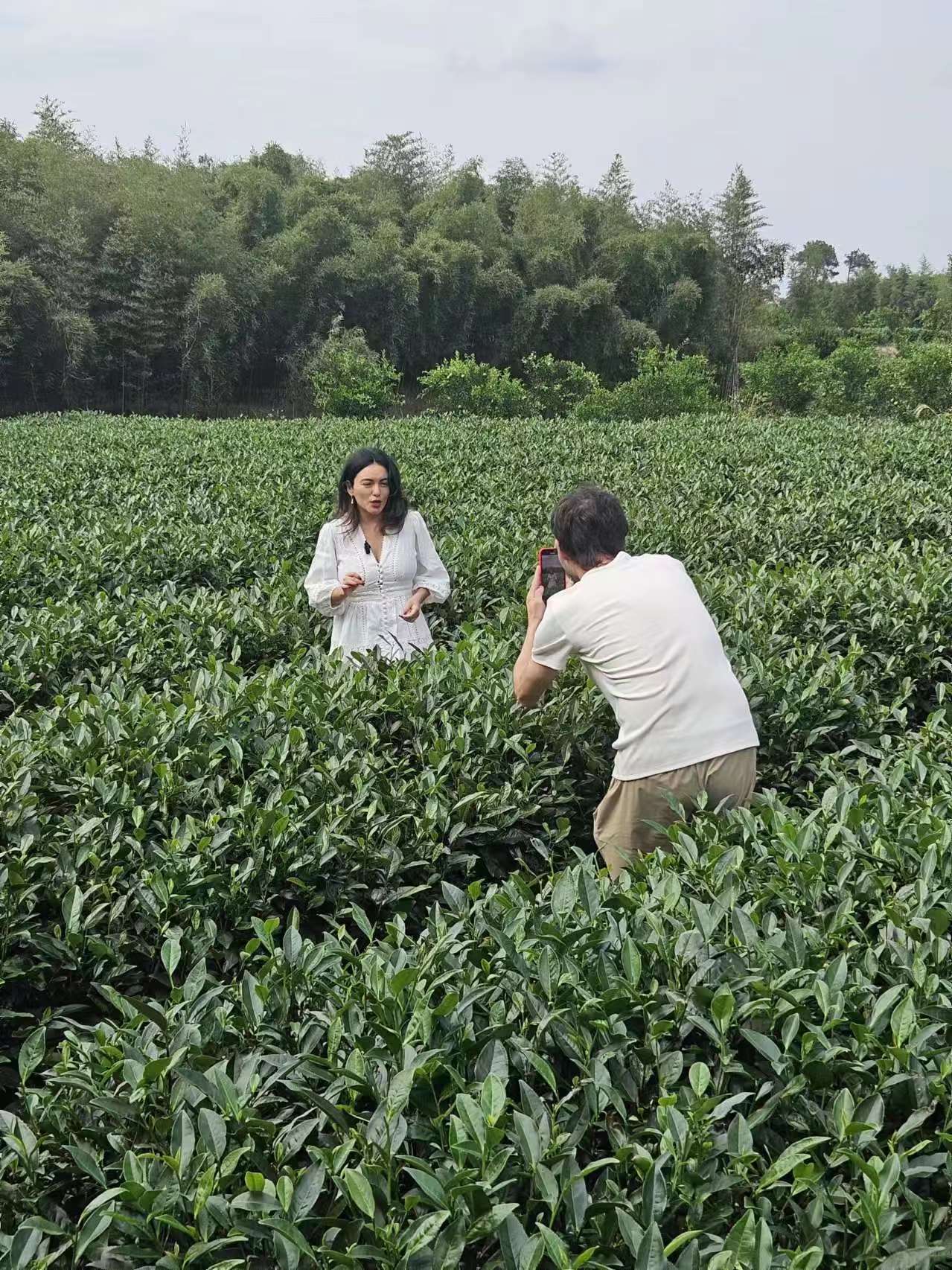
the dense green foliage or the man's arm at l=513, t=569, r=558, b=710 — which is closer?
the man's arm at l=513, t=569, r=558, b=710

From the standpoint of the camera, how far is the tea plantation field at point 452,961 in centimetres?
138

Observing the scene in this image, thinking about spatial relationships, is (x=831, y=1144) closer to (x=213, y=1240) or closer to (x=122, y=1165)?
(x=213, y=1240)

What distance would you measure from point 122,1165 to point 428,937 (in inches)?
29.8

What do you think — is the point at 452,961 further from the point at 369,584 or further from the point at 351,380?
the point at 351,380

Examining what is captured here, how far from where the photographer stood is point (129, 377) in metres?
31.8

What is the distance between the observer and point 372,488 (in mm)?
4180

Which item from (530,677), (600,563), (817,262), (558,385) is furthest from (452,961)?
(817,262)

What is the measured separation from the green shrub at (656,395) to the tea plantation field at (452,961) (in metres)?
27.8

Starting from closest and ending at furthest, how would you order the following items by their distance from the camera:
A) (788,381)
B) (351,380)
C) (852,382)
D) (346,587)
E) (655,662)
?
(655,662), (346,587), (351,380), (788,381), (852,382)

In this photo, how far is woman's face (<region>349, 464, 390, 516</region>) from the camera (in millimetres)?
4176

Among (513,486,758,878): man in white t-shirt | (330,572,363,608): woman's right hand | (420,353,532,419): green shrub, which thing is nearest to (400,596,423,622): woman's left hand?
(330,572,363,608): woman's right hand

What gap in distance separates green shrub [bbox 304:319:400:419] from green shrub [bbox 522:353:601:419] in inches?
178

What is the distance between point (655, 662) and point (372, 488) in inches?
71.6

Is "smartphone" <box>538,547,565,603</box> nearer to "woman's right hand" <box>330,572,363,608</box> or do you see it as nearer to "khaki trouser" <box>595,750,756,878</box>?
"khaki trouser" <box>595,750,756,878</box>
